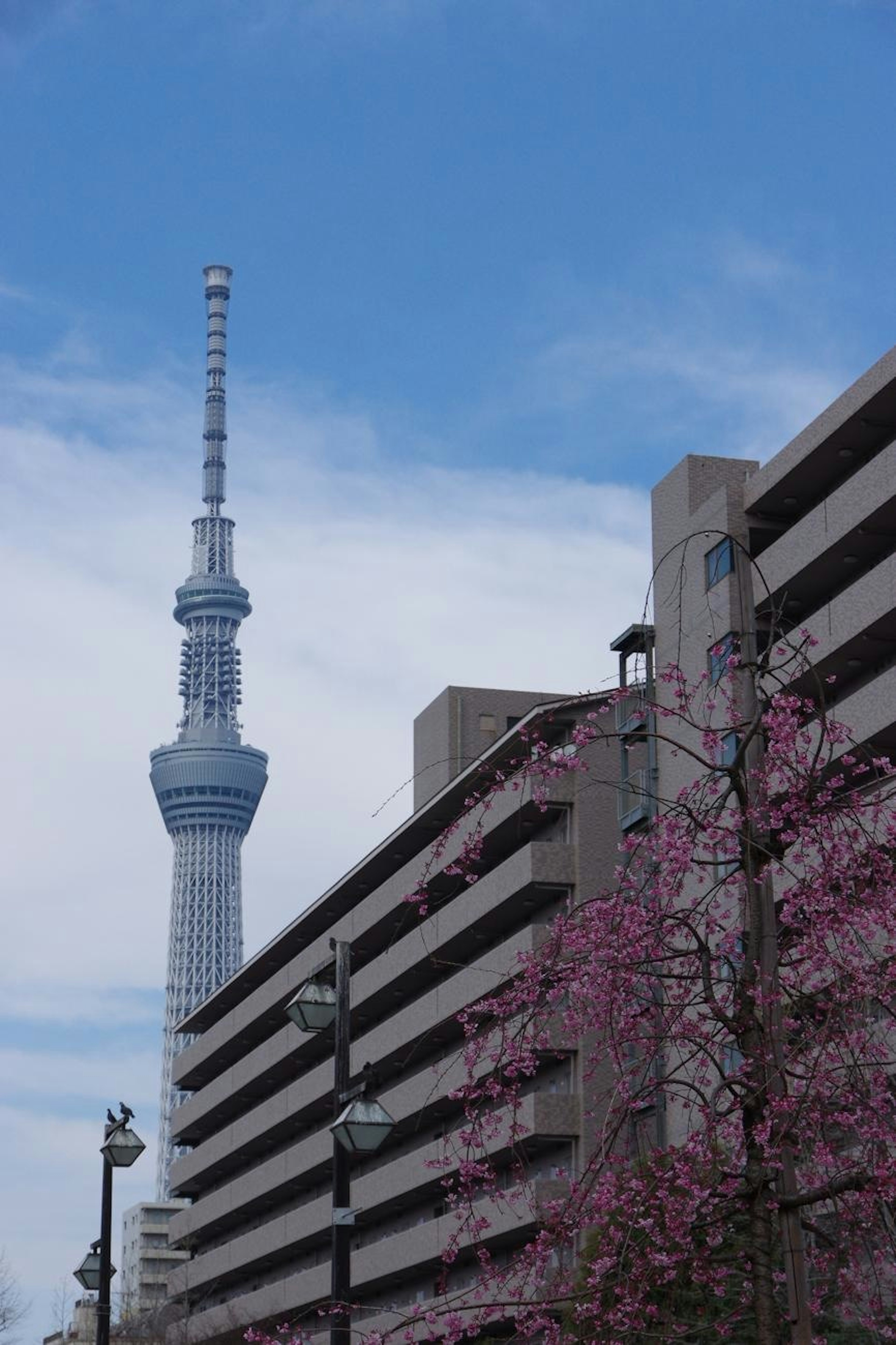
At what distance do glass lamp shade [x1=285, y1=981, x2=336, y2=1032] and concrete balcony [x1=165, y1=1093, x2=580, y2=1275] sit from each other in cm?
2469

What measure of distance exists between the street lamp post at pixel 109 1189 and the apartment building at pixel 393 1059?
1325 cm

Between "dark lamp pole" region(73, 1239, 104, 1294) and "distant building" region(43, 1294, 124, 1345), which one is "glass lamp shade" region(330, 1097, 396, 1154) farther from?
"distant building" region(43, 1294, 124, 1345)

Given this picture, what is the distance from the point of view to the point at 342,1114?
697 inches

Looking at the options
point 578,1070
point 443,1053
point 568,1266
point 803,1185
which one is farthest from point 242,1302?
point 803,1185

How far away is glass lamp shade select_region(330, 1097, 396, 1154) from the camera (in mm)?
17250

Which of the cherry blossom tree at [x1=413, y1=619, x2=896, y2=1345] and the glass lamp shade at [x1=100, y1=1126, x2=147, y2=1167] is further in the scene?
the glass lamp shade at [x1=100, y1=1126, x2=147, y2=1167]

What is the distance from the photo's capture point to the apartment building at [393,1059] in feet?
173

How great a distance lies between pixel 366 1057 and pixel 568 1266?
70.0ft

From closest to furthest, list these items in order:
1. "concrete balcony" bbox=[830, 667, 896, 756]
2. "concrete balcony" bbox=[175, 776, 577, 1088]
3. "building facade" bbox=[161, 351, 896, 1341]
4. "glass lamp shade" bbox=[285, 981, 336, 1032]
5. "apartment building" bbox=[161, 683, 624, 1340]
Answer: "glass lamp shade" bbox=[285, 981, 336, 1032]
"concrete balcony" bbox=[830, 667, 896, 756]
"building facade" bbox=[161, 351, 896, 1341]
"apartment building" bbox=[161, 683, 624, 1340]
"concrete balcony" bbox=[175, 776, 577, 1088]

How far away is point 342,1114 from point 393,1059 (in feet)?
147

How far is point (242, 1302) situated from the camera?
7388cm

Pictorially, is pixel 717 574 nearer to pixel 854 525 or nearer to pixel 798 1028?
pixel 854 525

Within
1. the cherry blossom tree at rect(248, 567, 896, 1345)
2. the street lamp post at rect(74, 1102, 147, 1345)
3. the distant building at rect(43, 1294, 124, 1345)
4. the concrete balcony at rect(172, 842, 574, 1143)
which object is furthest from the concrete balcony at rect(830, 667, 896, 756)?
the distant building at rect(43, 1294, 124, 1345)

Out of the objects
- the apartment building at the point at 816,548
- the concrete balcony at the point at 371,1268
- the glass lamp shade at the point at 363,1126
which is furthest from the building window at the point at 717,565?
the glass lamp shade at the point at 363,1126
